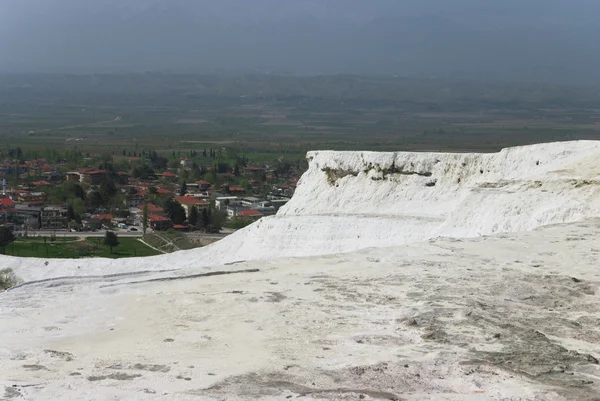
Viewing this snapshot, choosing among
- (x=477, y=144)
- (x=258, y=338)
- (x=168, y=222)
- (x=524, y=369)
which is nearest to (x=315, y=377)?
(x=258, y=338)

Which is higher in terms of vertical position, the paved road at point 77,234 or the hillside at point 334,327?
the hillside at point 334,327

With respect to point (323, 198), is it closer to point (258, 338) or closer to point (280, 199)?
point (258, 338)

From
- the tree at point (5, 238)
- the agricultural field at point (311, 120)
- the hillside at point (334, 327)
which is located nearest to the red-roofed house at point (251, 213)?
the tree at point (5, 238)

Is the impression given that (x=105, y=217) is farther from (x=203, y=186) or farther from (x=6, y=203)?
(x=203, y=186)

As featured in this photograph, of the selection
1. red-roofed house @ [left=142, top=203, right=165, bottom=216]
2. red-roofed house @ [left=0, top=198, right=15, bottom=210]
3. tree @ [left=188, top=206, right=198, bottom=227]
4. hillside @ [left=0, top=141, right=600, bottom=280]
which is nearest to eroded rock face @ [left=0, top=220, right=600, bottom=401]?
hillside @ [left=0, top=141, right=600, bottom=280]

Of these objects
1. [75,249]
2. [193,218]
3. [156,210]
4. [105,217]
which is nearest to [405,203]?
[75,249]

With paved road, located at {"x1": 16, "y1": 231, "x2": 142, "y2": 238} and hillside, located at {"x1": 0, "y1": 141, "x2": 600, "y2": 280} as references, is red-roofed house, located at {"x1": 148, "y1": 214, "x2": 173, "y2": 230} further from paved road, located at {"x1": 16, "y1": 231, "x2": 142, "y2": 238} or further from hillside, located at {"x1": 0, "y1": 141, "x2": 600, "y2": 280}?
hillside, located at {"x1": 0, "y1": 141, "x2": 600, "y2": 280}

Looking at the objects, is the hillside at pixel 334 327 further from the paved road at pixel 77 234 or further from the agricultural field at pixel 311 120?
the agricultural field at pixel 311 120
